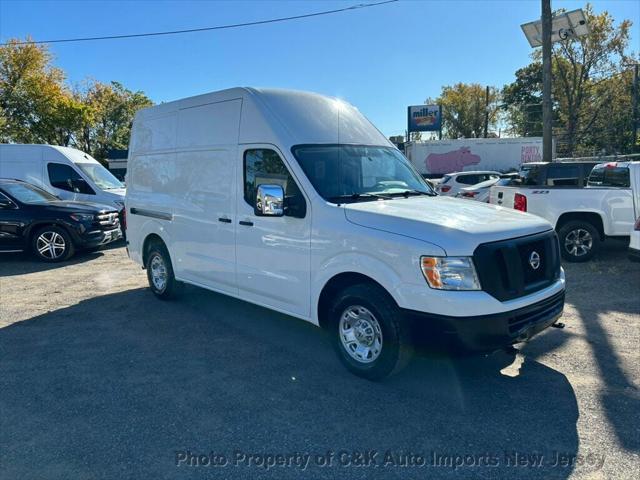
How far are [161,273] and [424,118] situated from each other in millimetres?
40817

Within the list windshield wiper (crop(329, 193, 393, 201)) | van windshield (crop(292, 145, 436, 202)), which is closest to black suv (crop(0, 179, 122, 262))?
van windshield (crop(292, 145, 436, 202))

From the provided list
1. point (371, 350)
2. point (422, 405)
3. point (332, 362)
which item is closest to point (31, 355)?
point (332, 362)

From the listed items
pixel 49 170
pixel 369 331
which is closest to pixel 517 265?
pixel 369 331

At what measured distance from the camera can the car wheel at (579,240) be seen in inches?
329

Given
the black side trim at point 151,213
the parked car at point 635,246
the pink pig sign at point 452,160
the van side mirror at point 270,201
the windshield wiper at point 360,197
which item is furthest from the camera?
the pink pig sign at point 452,160

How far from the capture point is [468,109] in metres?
57.2

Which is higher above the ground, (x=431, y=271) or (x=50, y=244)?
(x=431, y=271)

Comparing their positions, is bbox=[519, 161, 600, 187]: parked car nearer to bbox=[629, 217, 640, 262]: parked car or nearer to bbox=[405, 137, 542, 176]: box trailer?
bbox=[629, 217, 640, 262]: parked car

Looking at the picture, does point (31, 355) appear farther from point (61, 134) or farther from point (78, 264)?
point (61, 134)

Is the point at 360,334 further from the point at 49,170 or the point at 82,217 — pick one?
the point at 49,170

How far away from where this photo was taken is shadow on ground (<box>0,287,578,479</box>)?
9.70 ft

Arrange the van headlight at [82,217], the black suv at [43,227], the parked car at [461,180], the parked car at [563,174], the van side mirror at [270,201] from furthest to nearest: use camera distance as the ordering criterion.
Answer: the parked car at [461,180], the van headlight at [82,217], the black suv at [43,227], the parked car at [563,174], the van side mirror at [270,201]

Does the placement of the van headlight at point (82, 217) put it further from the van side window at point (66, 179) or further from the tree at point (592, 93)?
the tree at point (592, 93)

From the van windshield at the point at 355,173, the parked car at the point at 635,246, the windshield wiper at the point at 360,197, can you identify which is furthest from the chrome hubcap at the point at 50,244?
the parked car at the point at 635,246
